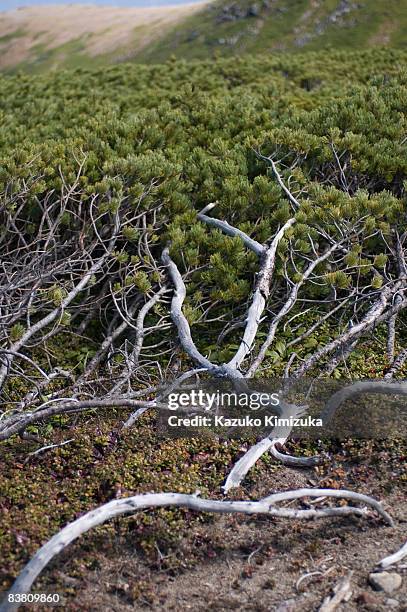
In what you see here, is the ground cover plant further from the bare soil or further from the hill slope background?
the hill slope background

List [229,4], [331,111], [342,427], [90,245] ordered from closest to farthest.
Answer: [342,427], [90,245], [331,111], [229,4]

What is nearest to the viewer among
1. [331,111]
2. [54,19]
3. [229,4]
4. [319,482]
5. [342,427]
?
[319,482]

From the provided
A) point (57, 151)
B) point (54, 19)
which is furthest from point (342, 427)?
point (54, 19)

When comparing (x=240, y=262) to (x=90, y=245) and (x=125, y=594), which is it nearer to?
(x=90, y=245)

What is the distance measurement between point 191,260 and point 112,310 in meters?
1.24

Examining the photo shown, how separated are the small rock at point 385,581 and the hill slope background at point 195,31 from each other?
36.3 metres

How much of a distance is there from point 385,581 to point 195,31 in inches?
2896

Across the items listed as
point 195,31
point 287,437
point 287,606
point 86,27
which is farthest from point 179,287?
point 86,27

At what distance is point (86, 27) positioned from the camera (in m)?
92.7

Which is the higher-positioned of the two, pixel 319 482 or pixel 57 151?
pixel 57 151

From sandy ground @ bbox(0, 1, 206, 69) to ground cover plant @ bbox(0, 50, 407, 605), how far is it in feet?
232

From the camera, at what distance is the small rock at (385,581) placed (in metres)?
4.40

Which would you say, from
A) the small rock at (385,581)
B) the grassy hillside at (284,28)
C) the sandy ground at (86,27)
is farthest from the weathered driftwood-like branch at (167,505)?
the sandy ground at (86,27)

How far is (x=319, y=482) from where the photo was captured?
550 cm
